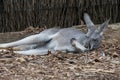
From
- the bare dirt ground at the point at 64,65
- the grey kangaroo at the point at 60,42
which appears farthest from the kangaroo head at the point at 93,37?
the bare dirt ground at the point at 64,65

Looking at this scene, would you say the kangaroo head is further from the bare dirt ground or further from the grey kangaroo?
the bare dirt ground

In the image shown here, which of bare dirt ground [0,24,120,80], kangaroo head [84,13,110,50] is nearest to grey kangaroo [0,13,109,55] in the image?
kangaroo head [84,13,110,50]

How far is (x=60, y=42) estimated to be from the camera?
26.4 ft

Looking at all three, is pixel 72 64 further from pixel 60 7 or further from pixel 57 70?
pixel 60 7

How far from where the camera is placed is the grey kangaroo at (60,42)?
7.83 m

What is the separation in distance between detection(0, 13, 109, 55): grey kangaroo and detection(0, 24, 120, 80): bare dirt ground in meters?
0.18

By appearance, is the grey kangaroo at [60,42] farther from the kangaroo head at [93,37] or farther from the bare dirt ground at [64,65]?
the bare dirt ground at [64,65]

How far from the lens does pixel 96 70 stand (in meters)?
6.44

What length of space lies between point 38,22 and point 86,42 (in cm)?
193

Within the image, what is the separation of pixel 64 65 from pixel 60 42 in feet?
4.40

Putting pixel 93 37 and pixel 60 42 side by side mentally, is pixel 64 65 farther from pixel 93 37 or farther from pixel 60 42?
pixel 93 37

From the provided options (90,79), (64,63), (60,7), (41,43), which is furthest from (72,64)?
(60,7)

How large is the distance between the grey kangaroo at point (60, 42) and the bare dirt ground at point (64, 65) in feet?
0.58

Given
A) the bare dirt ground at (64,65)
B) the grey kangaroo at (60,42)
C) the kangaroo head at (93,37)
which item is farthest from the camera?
the kangaroo head at (93,37)
